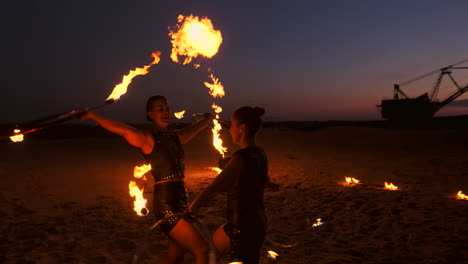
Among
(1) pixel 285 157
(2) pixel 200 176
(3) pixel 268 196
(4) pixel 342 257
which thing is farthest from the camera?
(1) pixel 285 157

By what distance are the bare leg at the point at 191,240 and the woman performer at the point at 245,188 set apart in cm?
47

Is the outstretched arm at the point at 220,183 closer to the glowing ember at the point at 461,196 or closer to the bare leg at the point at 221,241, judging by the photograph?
the bare leg at the point at 221,241

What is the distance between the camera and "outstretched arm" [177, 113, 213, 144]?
170 inches

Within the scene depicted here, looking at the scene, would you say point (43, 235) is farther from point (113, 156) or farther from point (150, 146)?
point (113, 156)

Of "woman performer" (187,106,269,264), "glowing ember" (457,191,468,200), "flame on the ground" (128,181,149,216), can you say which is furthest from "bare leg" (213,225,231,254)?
"glowing ember" (457,191,468,200)

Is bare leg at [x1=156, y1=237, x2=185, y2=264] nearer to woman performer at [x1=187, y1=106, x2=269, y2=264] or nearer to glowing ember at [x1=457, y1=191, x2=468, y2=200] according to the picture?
woman performer at [x1=187, y1=106, x2=269, y2=264]

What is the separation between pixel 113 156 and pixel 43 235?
15373mm

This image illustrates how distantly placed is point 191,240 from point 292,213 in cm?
556

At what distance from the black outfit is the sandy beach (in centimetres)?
130

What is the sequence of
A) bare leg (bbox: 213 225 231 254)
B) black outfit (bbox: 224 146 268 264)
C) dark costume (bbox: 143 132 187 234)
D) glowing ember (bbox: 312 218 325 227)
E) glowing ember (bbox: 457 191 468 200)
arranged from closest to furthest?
black outfit (bbox: 224 146 268 264), bare leg (bbox: 213 225 231 254), dark costume (bbox: 143 132 187 234), glowing ember (bbox: 312 218 325 227), glowing ember (bbox: 457 191 468 200)

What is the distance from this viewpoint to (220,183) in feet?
9.07

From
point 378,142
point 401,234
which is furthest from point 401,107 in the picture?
point 401,234

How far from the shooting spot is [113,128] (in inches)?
140

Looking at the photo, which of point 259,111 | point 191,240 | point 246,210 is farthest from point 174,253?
point 259,111
